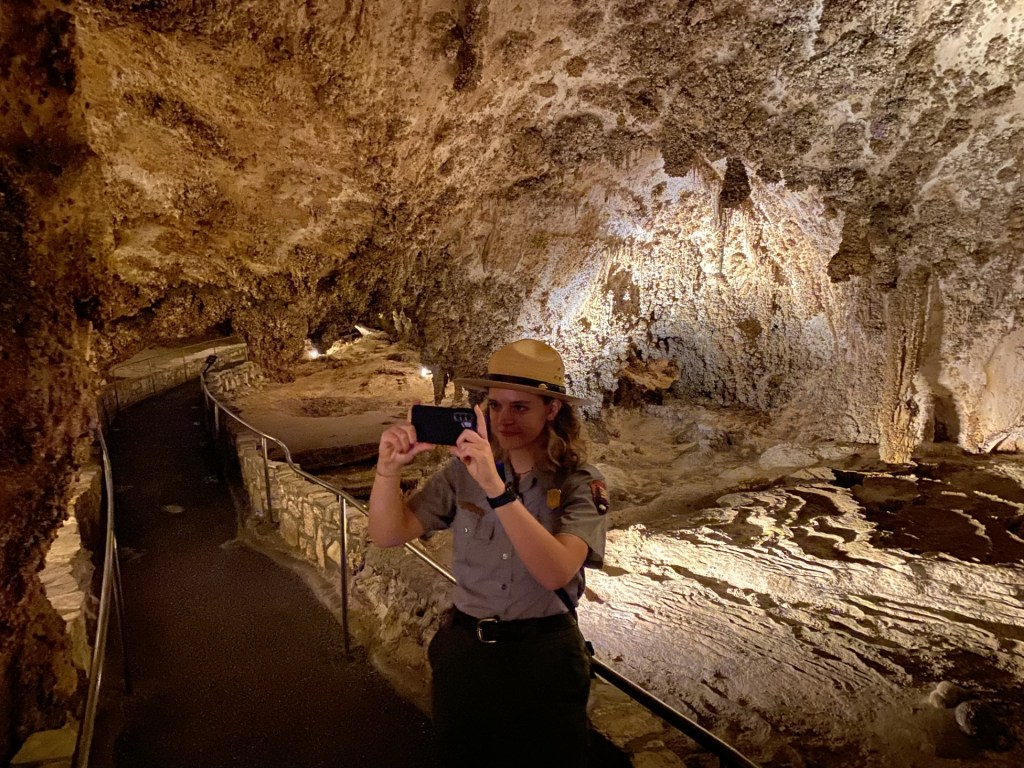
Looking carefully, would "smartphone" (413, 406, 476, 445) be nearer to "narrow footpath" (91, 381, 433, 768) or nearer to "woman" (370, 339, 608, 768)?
"woman" (370, 339, 608, 768)

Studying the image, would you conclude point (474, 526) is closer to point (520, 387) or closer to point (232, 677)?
point (520, 387)

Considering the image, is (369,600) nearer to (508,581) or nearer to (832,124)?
(508,581)

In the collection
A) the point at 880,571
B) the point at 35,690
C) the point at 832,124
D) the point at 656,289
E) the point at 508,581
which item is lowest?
the point at 880,571

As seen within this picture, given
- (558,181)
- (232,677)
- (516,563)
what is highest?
(558,181)

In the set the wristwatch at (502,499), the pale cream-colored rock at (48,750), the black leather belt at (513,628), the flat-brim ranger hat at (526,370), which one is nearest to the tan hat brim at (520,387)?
the flat-brim ranger hat at (526,370)

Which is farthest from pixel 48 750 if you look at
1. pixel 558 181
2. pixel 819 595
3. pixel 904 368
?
pixel 904 368

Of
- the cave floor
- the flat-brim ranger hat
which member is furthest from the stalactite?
the flat-brim ranger hat

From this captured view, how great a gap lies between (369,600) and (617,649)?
177cm

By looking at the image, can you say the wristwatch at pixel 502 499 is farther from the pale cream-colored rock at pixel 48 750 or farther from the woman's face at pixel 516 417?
the pale cream-colored rock at pixel 48 750

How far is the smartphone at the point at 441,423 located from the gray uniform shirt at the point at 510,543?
0.83 feet

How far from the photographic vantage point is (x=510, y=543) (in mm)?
1628

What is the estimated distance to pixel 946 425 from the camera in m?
7.86

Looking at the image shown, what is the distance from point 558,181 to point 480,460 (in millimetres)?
5860

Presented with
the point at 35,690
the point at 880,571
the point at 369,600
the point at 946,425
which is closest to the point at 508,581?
the point at 35,690
